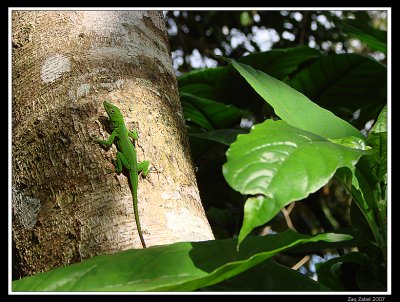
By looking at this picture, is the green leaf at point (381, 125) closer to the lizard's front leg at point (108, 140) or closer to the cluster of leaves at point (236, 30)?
the lizard's front leg at point (108, 140)

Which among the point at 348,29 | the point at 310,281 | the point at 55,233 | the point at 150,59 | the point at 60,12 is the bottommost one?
the point at 310,281

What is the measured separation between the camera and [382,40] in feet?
9.04

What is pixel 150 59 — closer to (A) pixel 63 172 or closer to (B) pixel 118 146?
(B) pixel 118 146

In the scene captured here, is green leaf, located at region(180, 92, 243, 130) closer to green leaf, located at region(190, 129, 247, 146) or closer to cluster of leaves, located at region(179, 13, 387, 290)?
cluster of leaves, located at region(179, 13, 387, 290)

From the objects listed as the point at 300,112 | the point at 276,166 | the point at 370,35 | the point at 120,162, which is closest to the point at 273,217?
the point at 276,166

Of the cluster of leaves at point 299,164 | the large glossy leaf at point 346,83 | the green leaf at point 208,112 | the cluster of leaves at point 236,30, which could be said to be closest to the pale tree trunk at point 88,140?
the cluster of leaves at point 299,164

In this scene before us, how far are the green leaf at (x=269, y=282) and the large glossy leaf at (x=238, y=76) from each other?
1.46 metres

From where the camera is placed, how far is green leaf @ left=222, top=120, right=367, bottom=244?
100 cm

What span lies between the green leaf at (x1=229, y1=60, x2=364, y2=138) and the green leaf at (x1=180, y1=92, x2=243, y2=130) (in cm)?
97

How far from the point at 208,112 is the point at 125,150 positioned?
1.16 meters

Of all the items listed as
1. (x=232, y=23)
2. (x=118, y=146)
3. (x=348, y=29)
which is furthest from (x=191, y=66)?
(x=118, y=146)

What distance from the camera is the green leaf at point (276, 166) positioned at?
995 millimetres

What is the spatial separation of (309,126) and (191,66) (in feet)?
11.8

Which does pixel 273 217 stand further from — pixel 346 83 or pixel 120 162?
pixel 346 83
